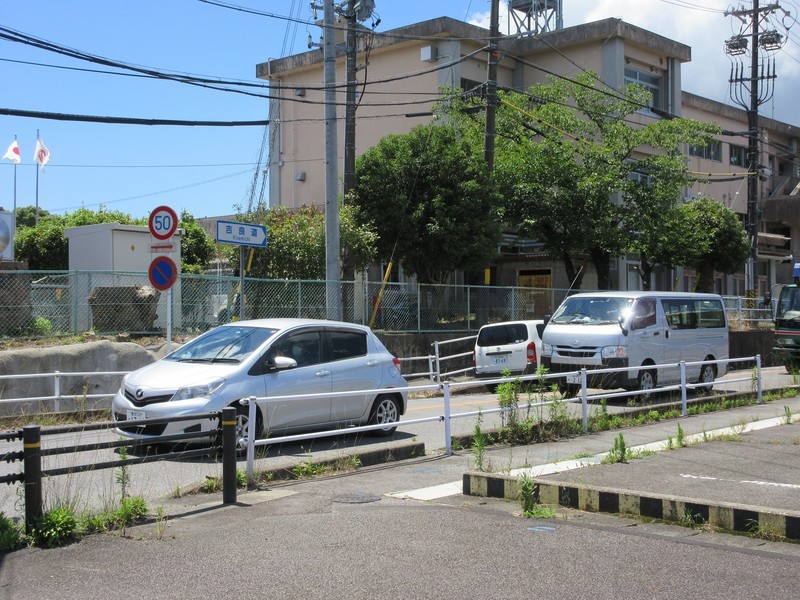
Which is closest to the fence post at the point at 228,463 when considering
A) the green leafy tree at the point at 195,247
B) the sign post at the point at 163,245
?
the sign post at the point at 163,245

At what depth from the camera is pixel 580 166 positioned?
31094mm

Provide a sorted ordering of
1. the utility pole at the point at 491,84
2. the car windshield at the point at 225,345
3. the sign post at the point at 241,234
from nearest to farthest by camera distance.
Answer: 1. the car windshield at the point at 225,345
2. the sign post at the point at 241,234
3. the utility pole at the point at 491,84

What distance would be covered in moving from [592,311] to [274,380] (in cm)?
838

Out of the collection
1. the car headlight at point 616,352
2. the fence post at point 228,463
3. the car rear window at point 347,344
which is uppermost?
the car rear window at point 347,344

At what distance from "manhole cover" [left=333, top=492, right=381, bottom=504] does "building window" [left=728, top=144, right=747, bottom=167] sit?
47037mm

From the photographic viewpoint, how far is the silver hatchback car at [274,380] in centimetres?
1008

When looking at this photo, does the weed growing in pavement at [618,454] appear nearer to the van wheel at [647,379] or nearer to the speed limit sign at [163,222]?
the van wheel at [647,379]

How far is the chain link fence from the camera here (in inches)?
639

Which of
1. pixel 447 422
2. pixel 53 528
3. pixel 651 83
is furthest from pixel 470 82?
pixel 53 528

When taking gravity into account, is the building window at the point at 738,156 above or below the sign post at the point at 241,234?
above

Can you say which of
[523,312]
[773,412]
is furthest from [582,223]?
[773,412]

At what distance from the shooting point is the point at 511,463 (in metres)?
9.84

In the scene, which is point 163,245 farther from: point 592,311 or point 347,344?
point 592,311

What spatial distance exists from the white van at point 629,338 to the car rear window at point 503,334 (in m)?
2.93
